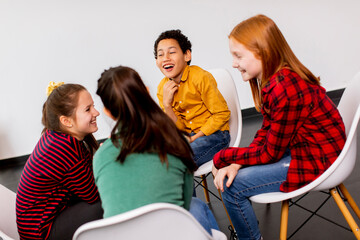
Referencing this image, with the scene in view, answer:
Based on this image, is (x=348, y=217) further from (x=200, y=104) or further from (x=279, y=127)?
(x=200, y=104)

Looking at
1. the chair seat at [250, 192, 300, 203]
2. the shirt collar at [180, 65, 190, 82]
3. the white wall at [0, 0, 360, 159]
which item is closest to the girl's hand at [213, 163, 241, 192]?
the chair seat at [250, 192, 300, 203]

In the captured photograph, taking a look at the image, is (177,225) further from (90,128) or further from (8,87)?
(8,87)

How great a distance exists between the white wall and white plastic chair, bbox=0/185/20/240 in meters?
2.17

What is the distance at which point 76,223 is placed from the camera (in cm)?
145

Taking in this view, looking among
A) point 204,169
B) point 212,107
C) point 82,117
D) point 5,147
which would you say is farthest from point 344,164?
point 5,147

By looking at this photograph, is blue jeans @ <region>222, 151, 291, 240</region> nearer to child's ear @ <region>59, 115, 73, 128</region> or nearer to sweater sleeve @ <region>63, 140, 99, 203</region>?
sweater sleeve @ <region>63, 140, 99, 203</region>

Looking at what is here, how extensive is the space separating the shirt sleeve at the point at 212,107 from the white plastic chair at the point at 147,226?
0.95 m

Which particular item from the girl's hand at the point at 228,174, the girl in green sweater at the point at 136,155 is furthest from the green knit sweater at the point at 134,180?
the girl's hand at the point at 228,174

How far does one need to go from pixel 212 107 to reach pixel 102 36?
2.26 m

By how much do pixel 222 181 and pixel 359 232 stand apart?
0.54 metres

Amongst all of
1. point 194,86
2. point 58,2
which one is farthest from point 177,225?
point 58,2

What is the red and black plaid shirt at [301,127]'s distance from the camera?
1252 millimetres

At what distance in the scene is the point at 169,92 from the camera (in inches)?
76.7

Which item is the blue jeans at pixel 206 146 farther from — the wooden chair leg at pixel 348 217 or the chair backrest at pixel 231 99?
the wooden chair leg at pixel 348 217
